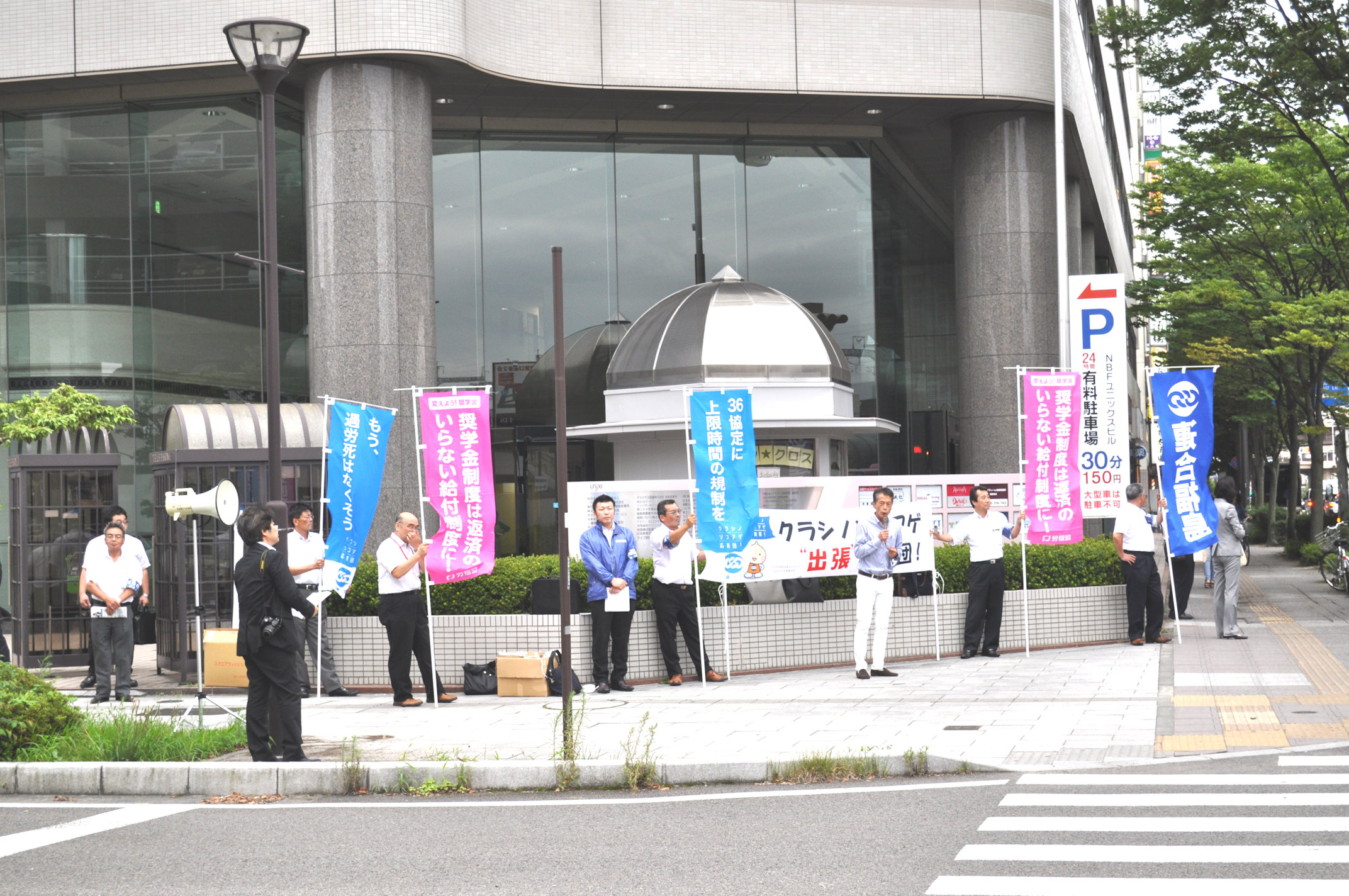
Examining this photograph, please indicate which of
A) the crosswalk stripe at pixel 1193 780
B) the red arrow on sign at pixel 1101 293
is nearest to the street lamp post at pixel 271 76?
the crosswalk stripe at pixel 1193 780

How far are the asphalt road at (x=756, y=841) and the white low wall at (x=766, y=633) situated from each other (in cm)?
491

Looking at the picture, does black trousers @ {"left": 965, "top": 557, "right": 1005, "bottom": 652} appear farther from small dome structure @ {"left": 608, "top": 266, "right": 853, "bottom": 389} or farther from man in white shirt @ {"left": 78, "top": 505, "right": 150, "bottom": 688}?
man in white shirt @ {"left": 78, "top": 505, "right": 150, "bottom": 688}

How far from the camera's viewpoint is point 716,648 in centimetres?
1412

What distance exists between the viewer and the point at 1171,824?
23.3 feet

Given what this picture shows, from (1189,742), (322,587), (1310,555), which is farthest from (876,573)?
(1310,555)

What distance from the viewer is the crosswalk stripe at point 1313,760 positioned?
344 inches

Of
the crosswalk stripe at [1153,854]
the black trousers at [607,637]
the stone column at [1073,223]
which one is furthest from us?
the stone column at [1073,223]

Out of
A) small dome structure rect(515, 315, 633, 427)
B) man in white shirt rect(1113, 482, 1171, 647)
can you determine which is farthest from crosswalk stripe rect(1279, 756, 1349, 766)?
small dome structure rect(515, 315, 633, 427)

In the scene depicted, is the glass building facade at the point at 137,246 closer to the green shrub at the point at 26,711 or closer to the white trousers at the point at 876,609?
the white trousers at the point at 876,609

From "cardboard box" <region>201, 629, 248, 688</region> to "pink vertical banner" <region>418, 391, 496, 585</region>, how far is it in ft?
7.80

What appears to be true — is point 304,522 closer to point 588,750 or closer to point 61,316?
point 588,750

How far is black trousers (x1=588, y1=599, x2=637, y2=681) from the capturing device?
516 inches

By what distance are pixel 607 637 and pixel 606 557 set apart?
2.69 ft

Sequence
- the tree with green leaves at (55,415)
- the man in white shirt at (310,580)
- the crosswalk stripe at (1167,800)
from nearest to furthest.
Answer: the crosswalk stripe at (1167,800) → the man in white shirt at (310,580) → the tree with green leaves at (55,415)
